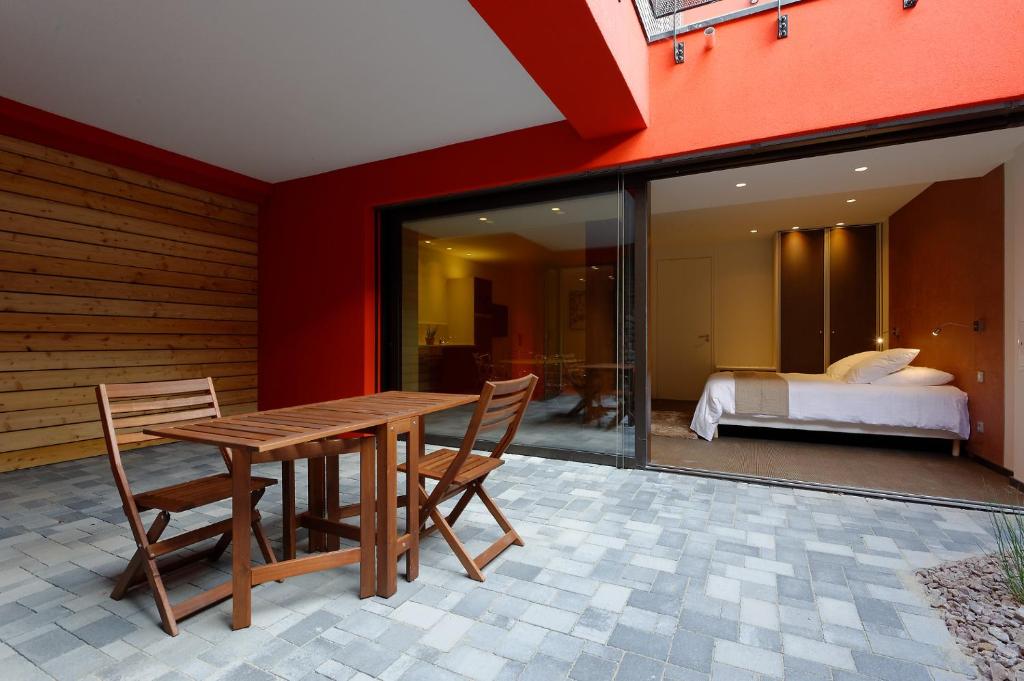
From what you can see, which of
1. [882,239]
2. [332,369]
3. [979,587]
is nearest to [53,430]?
[332,369]

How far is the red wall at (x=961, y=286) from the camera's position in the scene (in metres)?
3.74

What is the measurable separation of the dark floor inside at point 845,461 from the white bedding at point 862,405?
0.26 meters

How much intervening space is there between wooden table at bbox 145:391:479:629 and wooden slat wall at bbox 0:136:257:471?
133 inches

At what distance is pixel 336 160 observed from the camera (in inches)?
187

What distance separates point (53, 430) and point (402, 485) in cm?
325

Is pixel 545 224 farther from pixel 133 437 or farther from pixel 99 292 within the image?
pixel 99 292

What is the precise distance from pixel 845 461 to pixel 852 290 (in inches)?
146

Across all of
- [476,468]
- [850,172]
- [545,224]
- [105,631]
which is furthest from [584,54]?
[105,631]

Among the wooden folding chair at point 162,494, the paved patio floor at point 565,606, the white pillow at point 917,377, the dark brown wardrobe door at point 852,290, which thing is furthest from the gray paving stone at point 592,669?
the dark brown wardrobe door at point 852,290

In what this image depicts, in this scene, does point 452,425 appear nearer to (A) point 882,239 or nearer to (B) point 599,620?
(B) point 599,620

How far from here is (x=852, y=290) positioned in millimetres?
6672

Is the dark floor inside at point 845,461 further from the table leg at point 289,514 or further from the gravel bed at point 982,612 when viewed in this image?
the table leg at point 289,514

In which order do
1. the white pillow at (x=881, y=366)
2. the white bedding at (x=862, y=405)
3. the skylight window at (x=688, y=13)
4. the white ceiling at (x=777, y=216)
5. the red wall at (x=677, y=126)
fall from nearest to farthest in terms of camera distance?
the red wall at (x=677, y=126), the skylight window at (x=688, y=13), the white bedding at (x=862, y=405), the white pillow at (x=881, y=366), the white ceiling at (x=777, y=216)

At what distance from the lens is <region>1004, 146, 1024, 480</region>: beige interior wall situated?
10.7ft
